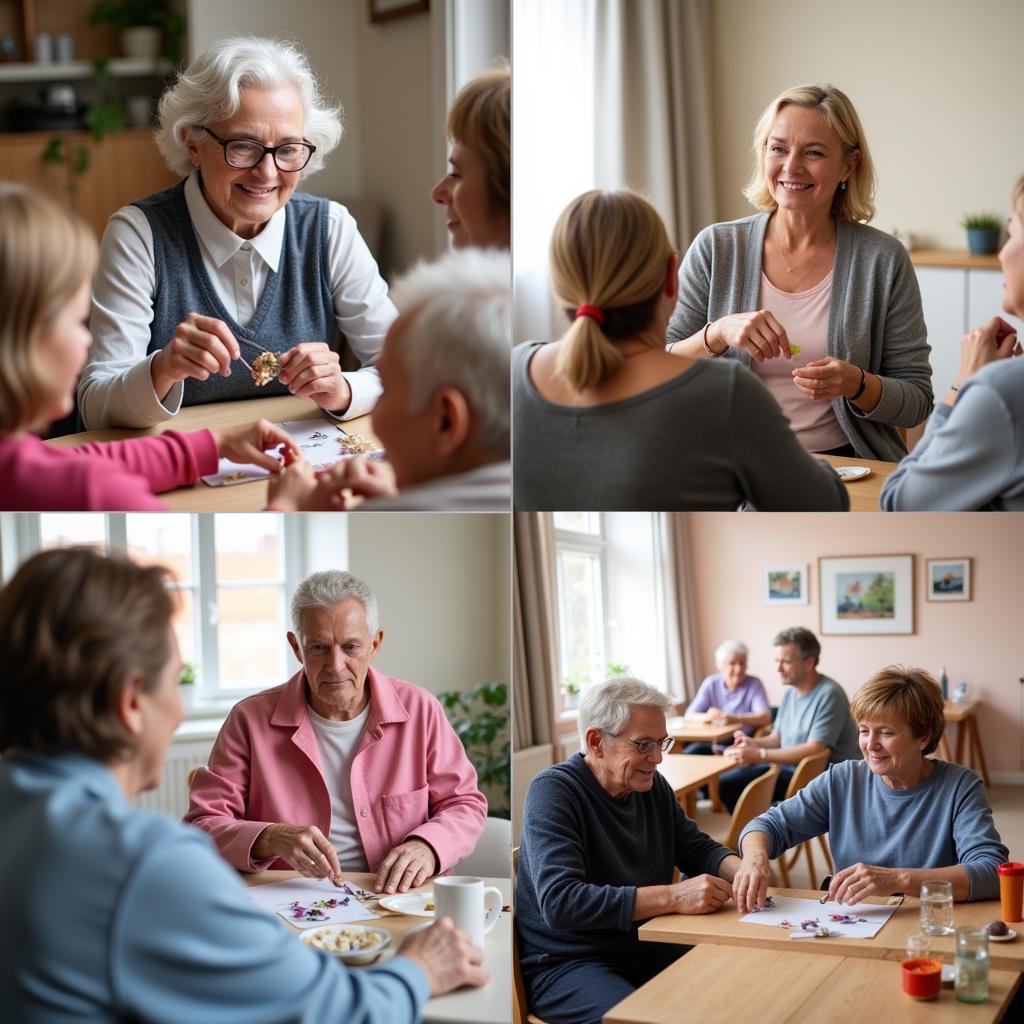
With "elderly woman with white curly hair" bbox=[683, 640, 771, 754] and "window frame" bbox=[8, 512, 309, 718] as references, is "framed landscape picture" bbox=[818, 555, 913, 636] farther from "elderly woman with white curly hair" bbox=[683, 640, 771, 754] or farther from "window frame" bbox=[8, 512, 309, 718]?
"window frame" bbox=[8, 512, 309, 718]

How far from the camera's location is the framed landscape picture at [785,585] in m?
1.89

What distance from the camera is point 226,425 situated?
1641 mm

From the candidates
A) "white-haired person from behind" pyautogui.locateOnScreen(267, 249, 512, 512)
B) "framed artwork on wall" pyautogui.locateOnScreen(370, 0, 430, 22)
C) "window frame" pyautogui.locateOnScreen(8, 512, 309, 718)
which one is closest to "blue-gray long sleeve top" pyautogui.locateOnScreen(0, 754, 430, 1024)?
"white-haired person from behind" pyautogui.locateOnScreen(267, 249, 512, 512)

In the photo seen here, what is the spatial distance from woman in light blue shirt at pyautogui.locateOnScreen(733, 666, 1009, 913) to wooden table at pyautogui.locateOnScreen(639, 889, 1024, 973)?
0.04 m

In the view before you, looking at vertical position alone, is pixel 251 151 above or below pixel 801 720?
above

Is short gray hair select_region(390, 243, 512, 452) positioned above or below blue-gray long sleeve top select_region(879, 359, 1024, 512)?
above

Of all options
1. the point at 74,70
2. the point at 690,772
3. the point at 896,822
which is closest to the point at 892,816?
the point at 896,822

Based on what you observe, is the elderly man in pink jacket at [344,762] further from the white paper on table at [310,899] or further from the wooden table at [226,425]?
the wooden table at [226,425]

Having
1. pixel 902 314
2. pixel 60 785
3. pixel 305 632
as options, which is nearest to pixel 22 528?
pixel 305 632

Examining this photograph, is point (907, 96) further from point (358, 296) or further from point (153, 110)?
point (153, 110)

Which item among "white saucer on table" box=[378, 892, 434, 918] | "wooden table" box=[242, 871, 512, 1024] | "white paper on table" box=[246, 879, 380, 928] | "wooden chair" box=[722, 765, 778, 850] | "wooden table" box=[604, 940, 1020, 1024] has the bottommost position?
"wooden table" box=[604, 940, 1020, 1024]

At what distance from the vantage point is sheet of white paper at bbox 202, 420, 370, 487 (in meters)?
1.63

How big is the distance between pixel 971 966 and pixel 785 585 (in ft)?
2.05

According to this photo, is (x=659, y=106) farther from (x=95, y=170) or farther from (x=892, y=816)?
(x=892, y=816)
